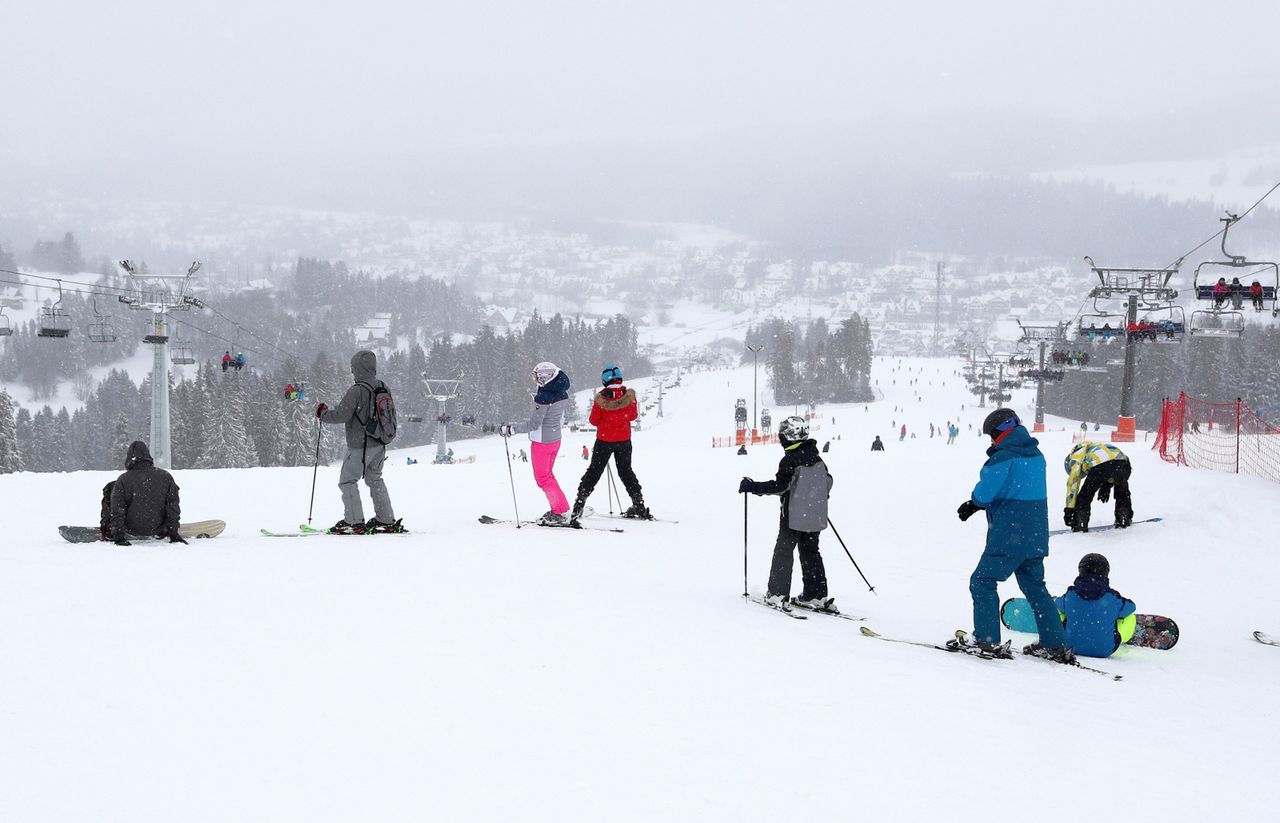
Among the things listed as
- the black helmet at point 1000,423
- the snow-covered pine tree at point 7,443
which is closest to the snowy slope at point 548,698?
the black helmet at point 1000,423

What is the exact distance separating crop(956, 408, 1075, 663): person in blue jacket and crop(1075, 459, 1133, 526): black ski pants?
686 centimetres

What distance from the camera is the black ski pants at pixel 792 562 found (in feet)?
22.2

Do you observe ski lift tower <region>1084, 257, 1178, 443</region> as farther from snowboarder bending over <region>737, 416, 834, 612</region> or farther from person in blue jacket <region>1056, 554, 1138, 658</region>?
snowboarder bending over <region>737, 416, 834, 612</region>

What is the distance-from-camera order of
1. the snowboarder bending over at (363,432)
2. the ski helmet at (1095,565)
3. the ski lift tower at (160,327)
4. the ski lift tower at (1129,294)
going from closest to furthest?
the ski helmet at (1095,565)
the snowboarder bending over at (363,432)
the ski lift tower at (1129,294)
the ski lift tower at (160,327)

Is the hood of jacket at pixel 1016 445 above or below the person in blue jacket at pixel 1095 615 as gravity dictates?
above

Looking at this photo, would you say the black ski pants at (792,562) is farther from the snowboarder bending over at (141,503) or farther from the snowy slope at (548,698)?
the snowboarder bending over at (141,503)

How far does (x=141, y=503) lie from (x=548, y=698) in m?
5.68

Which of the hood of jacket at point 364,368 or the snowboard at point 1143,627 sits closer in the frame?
the snowboard at point 1143,627

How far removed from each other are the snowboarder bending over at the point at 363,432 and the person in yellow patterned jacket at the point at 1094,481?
953 cm

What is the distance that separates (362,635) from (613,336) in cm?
18191

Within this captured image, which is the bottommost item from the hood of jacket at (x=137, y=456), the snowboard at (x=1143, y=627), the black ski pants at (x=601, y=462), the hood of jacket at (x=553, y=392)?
the snowboard at (x=1143, y=627)

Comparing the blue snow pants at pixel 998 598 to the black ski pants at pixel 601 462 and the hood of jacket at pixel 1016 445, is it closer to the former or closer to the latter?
the hood of jacket at pixel 1016 445

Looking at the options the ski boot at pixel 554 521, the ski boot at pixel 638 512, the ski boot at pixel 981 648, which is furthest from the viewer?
the ski boot at pixel 638 512

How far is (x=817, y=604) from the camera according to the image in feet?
22.5
